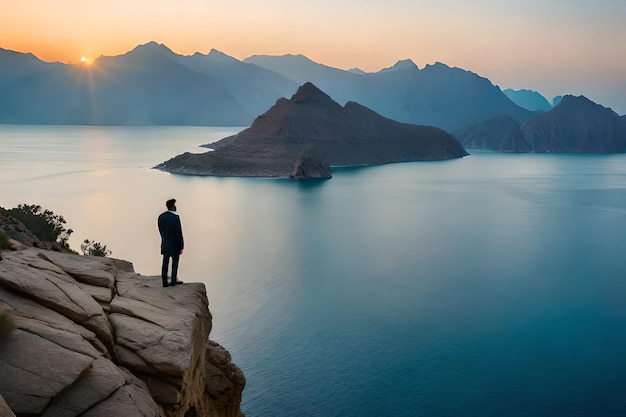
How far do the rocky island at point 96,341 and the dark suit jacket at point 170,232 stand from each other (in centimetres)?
97

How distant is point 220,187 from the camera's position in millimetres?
108375

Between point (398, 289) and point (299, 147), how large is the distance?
125 meters

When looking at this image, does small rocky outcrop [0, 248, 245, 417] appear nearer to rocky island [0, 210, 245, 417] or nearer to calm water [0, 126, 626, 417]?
rocky island [0, 210, 245, 417]

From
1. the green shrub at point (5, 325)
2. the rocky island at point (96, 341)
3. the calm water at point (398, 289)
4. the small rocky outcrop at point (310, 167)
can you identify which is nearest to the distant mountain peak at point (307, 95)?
the small rocky outcrop at point (310, 167)

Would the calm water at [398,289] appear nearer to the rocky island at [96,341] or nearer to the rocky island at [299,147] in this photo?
the rocky island at [96,341]

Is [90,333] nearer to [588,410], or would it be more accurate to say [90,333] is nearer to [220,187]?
[588,410]

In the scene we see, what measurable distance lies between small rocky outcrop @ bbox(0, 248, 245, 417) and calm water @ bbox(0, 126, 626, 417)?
928cm

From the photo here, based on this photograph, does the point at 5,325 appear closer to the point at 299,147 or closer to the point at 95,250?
the point at 95,250

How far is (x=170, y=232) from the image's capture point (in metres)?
14.4

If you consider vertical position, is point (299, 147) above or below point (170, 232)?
above

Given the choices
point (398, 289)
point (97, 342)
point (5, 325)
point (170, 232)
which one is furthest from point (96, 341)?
point (398, 289)

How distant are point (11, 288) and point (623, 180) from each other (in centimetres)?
14228

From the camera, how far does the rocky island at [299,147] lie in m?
131

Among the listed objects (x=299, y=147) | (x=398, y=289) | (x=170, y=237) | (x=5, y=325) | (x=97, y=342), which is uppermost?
(x=299, y=147)
